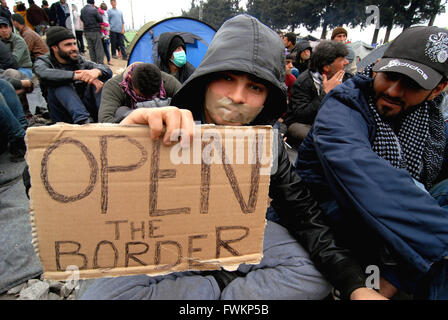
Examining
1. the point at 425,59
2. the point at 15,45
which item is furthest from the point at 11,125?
the point at 425,59

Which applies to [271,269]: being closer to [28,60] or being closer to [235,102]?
[235,102]

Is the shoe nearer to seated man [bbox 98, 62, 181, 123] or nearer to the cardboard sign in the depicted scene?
seated man [bbox 98, 62, 181, 123]

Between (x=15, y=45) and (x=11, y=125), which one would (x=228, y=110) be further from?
(x=15, y=45)

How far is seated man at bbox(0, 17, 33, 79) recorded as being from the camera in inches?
173

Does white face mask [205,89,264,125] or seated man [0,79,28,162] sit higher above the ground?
white face mask [205,89,264,125]

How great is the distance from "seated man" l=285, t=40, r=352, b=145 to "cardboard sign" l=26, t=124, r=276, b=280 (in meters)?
2.41

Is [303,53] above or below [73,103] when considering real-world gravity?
above

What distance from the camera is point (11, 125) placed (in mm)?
2600

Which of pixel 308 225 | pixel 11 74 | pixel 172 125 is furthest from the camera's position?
pixel 11 74

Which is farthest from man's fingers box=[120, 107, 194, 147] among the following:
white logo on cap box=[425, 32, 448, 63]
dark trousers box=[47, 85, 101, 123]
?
dark trousers box=[47, 85, 101, 123]

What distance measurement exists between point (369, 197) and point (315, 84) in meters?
2.55
